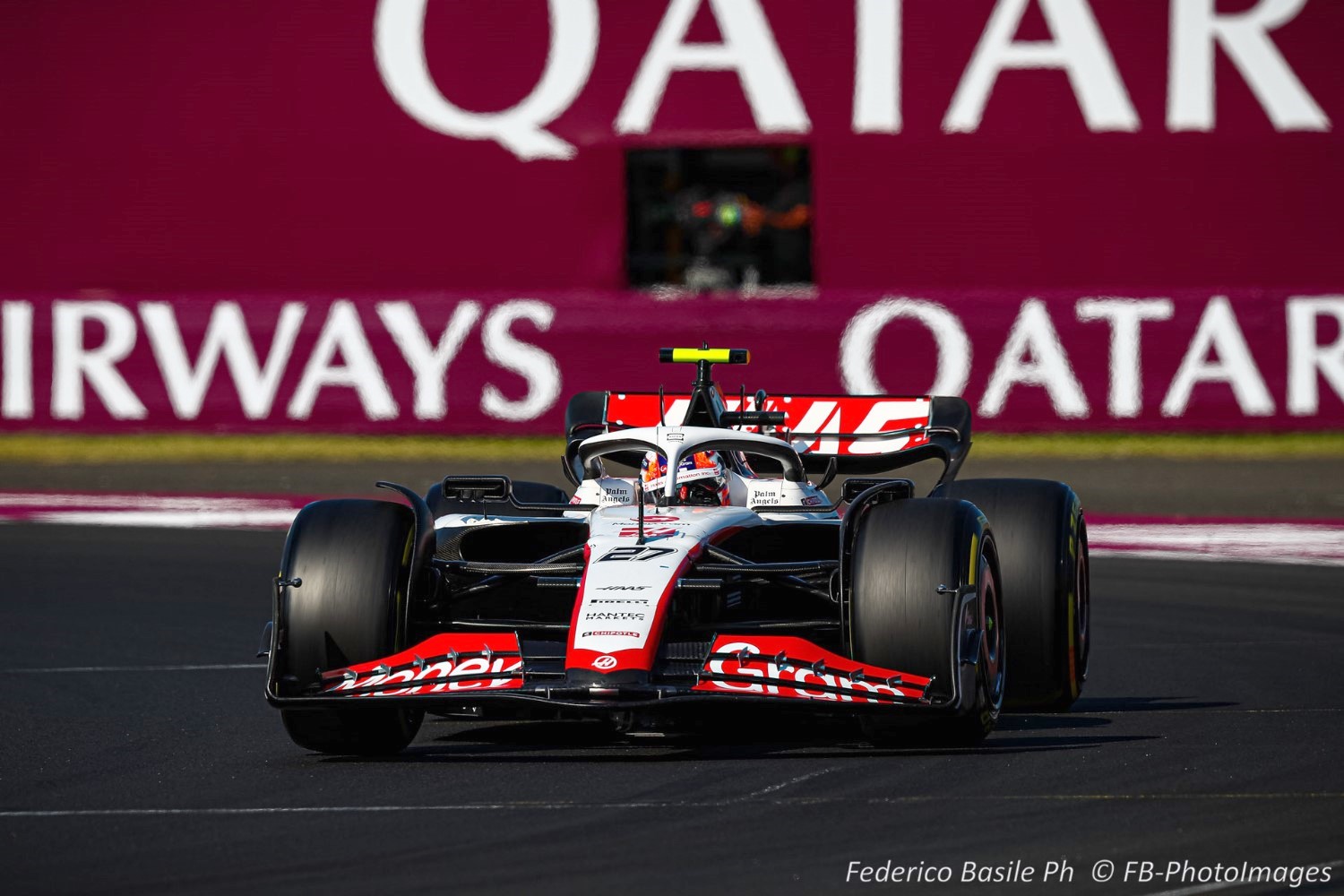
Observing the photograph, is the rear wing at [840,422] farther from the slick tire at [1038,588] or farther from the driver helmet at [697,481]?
Result: the slick tire at [1038,588]

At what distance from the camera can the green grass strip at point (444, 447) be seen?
1934 centimetres

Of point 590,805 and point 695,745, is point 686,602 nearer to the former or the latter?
point 695,745

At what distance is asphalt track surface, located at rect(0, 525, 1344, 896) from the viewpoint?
5.86m

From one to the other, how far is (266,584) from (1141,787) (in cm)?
691

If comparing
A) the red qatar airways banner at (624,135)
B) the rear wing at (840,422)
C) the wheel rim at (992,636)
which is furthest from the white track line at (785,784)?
the red qatar airways banner at (624,135)

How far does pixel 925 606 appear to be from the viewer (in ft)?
24.0

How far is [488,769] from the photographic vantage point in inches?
291

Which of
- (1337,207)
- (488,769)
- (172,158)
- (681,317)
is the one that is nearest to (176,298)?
(172,158)

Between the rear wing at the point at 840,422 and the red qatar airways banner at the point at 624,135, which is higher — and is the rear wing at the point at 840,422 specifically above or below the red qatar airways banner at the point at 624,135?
below

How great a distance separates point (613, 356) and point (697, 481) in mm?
11168

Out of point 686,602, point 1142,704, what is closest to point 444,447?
point 1142,704

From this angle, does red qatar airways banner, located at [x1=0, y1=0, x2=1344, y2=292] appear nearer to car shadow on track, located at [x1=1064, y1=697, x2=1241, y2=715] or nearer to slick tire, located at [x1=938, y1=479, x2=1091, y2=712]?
car shadow on track, located at [x1=1064, y1=697, x2=1241, y2=715]

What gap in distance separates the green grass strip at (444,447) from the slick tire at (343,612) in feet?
37.0

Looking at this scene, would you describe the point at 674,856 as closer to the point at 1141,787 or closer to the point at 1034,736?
the point at 1141,787
